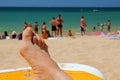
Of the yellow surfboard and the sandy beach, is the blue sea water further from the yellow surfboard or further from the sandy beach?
the yellow surfboard

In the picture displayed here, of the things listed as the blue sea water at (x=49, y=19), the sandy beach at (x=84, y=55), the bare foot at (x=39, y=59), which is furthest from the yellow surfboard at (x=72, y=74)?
the blue sea water at (x=49, y=19)

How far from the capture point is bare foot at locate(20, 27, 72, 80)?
236 centimetres

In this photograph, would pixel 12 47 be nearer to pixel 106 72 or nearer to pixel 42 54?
pixel 106 72

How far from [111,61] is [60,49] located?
1736 millimetres

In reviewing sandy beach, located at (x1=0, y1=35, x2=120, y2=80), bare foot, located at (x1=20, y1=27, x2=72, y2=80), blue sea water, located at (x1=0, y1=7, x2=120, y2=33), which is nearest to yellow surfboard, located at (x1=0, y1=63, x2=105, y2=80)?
bare foot, located at (x1=20, y1=27, x2=72, y2=80)

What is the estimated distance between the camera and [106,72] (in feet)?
17.0

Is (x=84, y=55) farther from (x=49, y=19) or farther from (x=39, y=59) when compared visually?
(x=49, y=19)

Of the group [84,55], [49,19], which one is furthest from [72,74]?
[49,19]

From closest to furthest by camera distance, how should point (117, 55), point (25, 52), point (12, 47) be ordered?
point (25, 52) < point (117, 55) < point (12, 47)

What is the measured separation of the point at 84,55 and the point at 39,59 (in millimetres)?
4126

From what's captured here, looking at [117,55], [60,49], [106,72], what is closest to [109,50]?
[117,55]

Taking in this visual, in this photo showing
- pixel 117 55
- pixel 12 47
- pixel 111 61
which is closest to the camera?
pixel 111 61

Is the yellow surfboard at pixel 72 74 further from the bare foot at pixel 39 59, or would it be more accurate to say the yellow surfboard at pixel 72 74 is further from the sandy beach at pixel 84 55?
the sandy beach at pixel 84 55

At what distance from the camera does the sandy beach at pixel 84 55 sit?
5.56m
